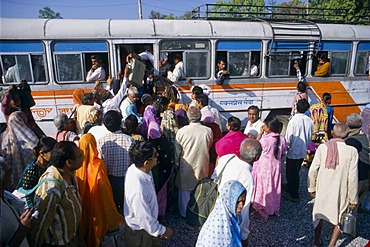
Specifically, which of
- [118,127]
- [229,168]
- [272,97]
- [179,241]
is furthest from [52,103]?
[272,97]

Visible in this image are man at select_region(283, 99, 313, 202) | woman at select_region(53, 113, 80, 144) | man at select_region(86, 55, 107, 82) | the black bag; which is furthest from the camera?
man at select_region(86, 55, 107, 82)

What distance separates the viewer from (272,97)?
6.70 metres

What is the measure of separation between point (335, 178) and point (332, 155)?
0.26 meters

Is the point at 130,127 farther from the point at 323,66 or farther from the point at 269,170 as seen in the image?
the point at 323,66

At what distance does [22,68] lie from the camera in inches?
216

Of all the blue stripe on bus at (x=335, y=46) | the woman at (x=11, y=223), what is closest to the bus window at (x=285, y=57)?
the blue stripe on bus at (x=335, y=46)

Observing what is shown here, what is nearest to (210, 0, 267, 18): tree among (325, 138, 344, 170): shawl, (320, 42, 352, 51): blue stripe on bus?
(320, 42, 352, 51): blue stripe on bus

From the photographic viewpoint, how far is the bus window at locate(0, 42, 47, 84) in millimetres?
5391

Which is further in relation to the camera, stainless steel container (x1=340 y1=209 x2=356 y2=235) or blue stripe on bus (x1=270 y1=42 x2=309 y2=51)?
blue stripe on bus (x1=270 y1=42 x2=309 y2=51)

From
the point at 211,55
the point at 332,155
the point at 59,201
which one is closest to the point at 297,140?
the point at 332,155

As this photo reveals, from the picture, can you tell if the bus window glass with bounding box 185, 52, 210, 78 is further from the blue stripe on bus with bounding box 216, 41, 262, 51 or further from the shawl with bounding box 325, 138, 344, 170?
the shawl with bounding box 325, 138, 344, 170

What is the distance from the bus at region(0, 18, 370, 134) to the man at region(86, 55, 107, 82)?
0.38ft

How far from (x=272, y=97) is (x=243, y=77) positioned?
90cm

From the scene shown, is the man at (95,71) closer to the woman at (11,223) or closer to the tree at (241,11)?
the tree at (241,11)
